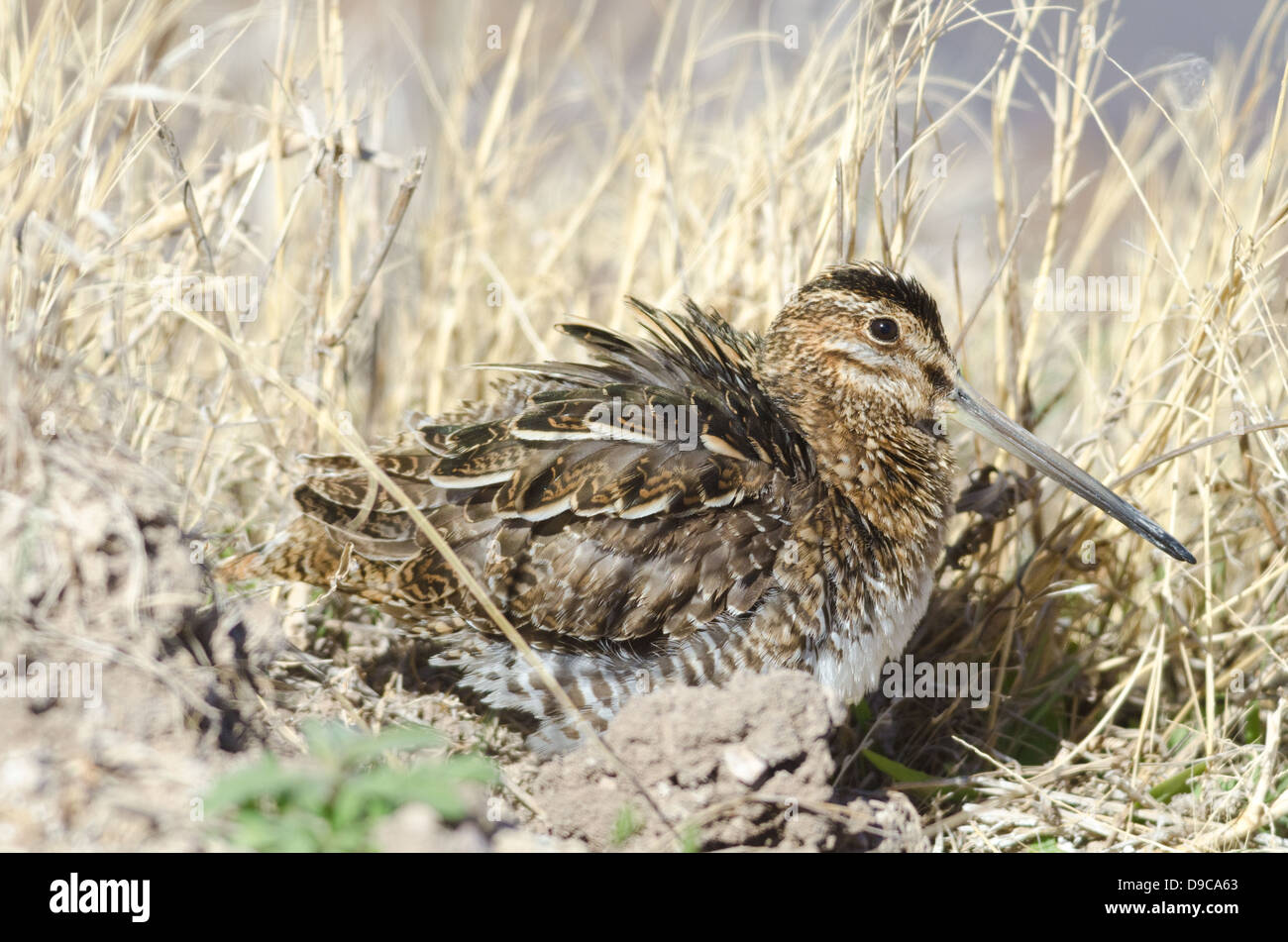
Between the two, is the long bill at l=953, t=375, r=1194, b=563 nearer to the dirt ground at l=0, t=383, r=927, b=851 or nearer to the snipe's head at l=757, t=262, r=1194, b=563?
the snipe's head at l=757, t=262, r=1194, b=563

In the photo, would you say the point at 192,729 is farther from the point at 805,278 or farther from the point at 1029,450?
the point at 805,278

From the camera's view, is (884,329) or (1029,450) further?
(1029,450)

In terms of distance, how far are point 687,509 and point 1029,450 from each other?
3.80ft

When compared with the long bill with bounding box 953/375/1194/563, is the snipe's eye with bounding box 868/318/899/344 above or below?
above

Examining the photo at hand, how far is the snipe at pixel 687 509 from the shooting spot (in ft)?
10.2

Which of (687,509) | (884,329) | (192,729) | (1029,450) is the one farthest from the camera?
(1029,450)

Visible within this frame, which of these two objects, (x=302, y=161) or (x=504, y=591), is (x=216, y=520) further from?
(x=302, y=161)

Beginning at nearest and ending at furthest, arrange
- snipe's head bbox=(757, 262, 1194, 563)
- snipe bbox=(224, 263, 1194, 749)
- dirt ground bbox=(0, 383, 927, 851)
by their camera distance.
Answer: dirt ground bbox=(0, 383, 927, 851) < snipe bbox=(224, 263, 1194, 749) < snipe's head bbox=(757, 262, 1194, 563)

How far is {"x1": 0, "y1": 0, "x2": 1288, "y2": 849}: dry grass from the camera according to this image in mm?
3199

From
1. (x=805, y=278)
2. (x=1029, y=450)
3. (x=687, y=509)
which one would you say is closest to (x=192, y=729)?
(x=687, y=509)

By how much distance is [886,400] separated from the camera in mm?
3480

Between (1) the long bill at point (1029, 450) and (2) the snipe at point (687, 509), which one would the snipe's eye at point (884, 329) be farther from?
(1) the long bill at point (1029, 450)

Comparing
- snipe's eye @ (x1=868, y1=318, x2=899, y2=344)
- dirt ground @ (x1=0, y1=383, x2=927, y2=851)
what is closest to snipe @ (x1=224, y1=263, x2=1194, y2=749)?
snipe's eye @ (x1=868, y1=318, x2=899, y2=344)

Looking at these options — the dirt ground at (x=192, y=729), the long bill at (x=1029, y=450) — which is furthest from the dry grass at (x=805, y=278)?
the dirt ground at (x=192, y=729)
